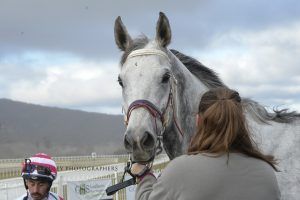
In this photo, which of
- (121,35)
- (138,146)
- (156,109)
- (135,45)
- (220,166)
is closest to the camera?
(220,166)

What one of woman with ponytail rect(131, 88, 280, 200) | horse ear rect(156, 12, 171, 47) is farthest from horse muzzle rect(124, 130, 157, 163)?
horse ear rect(156, 12, 171, 47)

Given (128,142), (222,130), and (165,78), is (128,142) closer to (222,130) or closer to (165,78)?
(165,78)

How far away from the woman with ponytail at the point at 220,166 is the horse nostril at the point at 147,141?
0.94 m

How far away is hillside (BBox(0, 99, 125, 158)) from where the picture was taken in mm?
84250

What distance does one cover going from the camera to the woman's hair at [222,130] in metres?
2.00

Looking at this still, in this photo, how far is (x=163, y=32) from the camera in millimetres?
3807

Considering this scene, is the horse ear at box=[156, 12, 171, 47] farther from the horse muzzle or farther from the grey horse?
the horse muzzle

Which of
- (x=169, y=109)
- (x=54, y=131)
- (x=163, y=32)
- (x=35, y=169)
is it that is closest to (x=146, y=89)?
(x=169, y=109)


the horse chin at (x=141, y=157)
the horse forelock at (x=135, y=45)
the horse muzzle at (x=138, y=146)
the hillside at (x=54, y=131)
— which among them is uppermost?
the hillside at (x=54, y=131)

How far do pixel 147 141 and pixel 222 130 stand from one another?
1.13 metres

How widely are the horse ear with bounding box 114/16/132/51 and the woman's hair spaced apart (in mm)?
1922

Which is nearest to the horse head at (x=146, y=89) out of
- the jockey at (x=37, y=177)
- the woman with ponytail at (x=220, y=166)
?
the jockey at (x=37, y=177)

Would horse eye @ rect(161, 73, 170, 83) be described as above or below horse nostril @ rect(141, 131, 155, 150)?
above

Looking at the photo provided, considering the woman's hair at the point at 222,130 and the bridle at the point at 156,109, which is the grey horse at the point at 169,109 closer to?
the bridle at the point at 156,109
